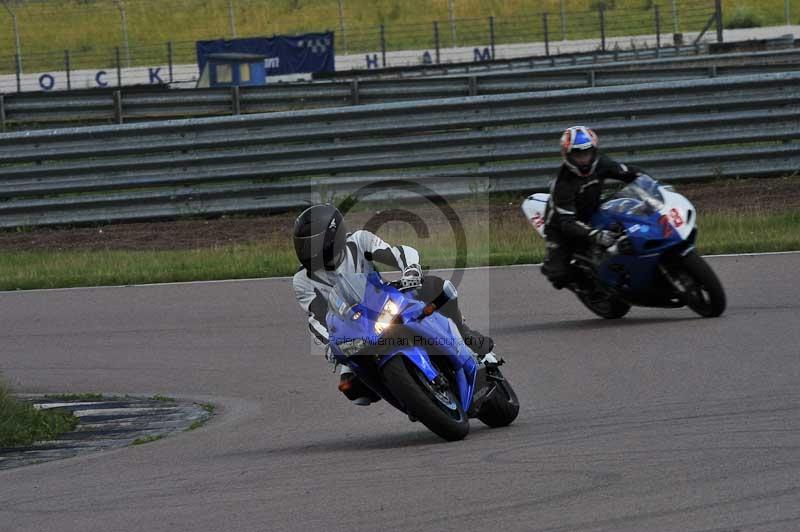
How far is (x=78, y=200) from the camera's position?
747 inches

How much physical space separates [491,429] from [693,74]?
1519 centimetres

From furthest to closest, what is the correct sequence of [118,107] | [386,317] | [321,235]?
[118,107] → [321,235] → [386,317]

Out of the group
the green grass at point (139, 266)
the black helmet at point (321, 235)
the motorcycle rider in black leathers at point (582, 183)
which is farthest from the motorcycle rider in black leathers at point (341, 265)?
the green grass at point (139, 266)

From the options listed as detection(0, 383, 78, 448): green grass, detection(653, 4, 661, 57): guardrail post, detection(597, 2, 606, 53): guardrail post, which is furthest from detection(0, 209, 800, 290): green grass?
detection(597, 2, 606, 53): guardrail post

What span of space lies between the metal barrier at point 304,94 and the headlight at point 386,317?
14370 millimetres

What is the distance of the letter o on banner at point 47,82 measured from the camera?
37.3 meters

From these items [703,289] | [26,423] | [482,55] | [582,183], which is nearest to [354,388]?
[26,423]

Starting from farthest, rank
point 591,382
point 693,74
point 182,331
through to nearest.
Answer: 1. point 693,74
2. point 182,331
3. point 591,382

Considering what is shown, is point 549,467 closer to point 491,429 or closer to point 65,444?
point 491,429

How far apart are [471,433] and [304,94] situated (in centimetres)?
1482

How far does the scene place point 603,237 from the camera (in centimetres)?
1083

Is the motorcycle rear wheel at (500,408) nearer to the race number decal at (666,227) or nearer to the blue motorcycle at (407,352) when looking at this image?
the blue motorcycle at (407,352)

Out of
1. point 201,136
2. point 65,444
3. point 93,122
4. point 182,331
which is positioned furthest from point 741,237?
point 93,122

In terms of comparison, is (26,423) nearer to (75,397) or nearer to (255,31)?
(75,397)
